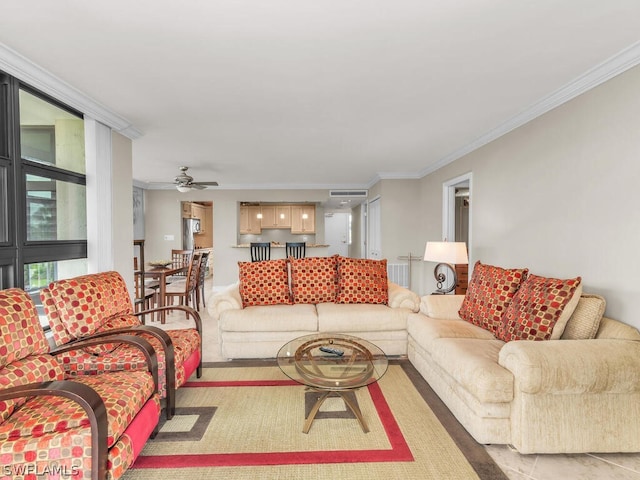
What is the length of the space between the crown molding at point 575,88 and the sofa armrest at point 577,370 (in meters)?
1.80

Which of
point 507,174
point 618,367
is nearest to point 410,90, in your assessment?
point 507,174

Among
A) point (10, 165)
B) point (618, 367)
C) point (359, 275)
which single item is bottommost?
point (618, 367)

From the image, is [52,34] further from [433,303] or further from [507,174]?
[507,174]

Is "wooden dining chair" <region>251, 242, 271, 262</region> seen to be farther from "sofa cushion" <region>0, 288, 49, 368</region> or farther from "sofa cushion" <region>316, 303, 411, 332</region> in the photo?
"sofa cushion" <region>0, 288, 49, 368</region>

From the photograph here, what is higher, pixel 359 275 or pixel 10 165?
pixel 10 165

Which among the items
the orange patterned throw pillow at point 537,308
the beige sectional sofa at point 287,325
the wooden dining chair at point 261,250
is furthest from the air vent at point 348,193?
the orange patterned throw pillow at point 537,308

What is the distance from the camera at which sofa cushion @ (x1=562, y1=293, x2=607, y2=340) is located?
2.03 metres

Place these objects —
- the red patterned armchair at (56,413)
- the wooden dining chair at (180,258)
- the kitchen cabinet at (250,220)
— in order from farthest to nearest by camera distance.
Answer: the kitchen cabinet at (250,220), the wooden dining chair at (180,258), the red patterned armchair at (56,413)

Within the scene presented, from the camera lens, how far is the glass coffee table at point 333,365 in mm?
1872

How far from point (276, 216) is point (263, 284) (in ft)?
17.9

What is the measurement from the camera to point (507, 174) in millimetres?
3264

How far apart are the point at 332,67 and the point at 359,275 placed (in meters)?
2.12

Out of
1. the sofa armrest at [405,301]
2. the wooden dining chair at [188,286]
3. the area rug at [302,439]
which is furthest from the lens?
the wooden dining chair at [188,286]

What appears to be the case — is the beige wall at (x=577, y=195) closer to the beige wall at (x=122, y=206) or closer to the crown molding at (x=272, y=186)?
the crown molding at (x=272, y=186)
